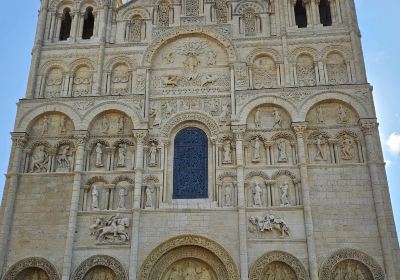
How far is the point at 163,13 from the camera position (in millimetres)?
18688

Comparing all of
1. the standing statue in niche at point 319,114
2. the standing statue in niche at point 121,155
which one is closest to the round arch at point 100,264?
the standing statue in niche at point 121,155

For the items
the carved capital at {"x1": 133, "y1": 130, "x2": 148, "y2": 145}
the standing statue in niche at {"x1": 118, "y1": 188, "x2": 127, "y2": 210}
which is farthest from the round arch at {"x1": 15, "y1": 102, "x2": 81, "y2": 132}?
the standing statue in niche at {"x1": 118, "y1": 188, "x2": 127, "y2": 210}

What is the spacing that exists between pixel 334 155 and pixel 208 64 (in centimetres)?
560

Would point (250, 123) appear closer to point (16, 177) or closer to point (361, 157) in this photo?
point (361, 157)

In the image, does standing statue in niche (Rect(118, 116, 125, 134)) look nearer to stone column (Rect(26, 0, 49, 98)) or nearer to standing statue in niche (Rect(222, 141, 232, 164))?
stone column (Rect(26, 0, 49, 98))

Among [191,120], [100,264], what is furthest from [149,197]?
[191,120]

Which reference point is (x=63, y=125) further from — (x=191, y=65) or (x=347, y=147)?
(x=347, y=147)

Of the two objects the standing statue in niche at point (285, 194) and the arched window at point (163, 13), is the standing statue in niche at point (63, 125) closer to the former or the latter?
the arched window at point (163, 13)

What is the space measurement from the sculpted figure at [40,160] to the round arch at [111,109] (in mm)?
1661

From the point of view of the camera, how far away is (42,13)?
1883cm

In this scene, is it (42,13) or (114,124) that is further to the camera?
(42,13)

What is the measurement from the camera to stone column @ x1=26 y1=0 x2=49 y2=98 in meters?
17.4

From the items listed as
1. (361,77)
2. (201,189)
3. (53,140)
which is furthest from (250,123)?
(53,140)

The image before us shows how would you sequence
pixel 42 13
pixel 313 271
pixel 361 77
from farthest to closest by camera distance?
pixel 42 13 < pixel 361 77 < pixel 313 271
